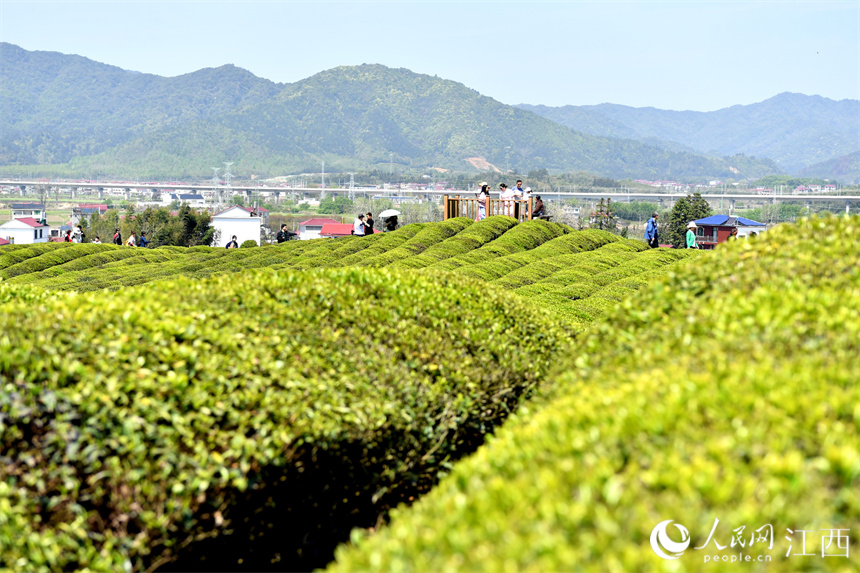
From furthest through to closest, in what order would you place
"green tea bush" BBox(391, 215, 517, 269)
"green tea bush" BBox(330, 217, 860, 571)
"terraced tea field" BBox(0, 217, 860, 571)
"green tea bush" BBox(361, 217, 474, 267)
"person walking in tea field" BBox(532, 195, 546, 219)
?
"person walking in tea field" BBox(532, 195, 546, 219), "green tea bush" BBox(361, 217, 474, 267), "green tea bush" BBox(391, 215, 517, 269), "terraced tea field" BBox(0, 217, 860, 571), "green tea bush" BBox(330, 217, 860, 571)

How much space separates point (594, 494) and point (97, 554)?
2.93 meters

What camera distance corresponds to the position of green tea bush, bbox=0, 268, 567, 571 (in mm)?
4445

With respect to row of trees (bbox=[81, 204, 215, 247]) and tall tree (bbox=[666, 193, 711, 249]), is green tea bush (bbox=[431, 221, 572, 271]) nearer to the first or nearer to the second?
row of trees (bbox=[81, 204, 215, 247])

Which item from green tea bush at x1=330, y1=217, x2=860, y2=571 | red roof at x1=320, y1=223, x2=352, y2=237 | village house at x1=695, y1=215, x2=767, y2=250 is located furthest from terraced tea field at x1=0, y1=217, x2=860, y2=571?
red roof at x1=320, y1=223, x2=352, y2=237

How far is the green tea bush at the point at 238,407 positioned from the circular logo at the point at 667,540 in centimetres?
280

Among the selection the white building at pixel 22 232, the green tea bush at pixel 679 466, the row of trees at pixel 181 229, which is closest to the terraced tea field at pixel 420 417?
the green tea bush at pixel 679 466

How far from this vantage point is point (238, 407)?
5.10 m

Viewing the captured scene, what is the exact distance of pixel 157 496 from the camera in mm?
4512

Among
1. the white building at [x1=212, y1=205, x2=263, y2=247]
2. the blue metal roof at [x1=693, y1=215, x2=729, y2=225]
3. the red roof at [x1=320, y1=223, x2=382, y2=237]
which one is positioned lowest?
the red roof at [x1=320, y1=223, x2=382, y2=237]

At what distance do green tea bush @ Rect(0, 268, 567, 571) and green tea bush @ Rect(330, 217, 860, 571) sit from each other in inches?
62.4

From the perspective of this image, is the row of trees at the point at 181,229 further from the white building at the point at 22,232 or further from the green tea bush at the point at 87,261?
the white building at the point at 22,232

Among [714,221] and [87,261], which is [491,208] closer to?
[87,261]

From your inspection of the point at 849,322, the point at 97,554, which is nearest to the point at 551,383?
the point at 849,322

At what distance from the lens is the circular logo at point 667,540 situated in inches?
108
